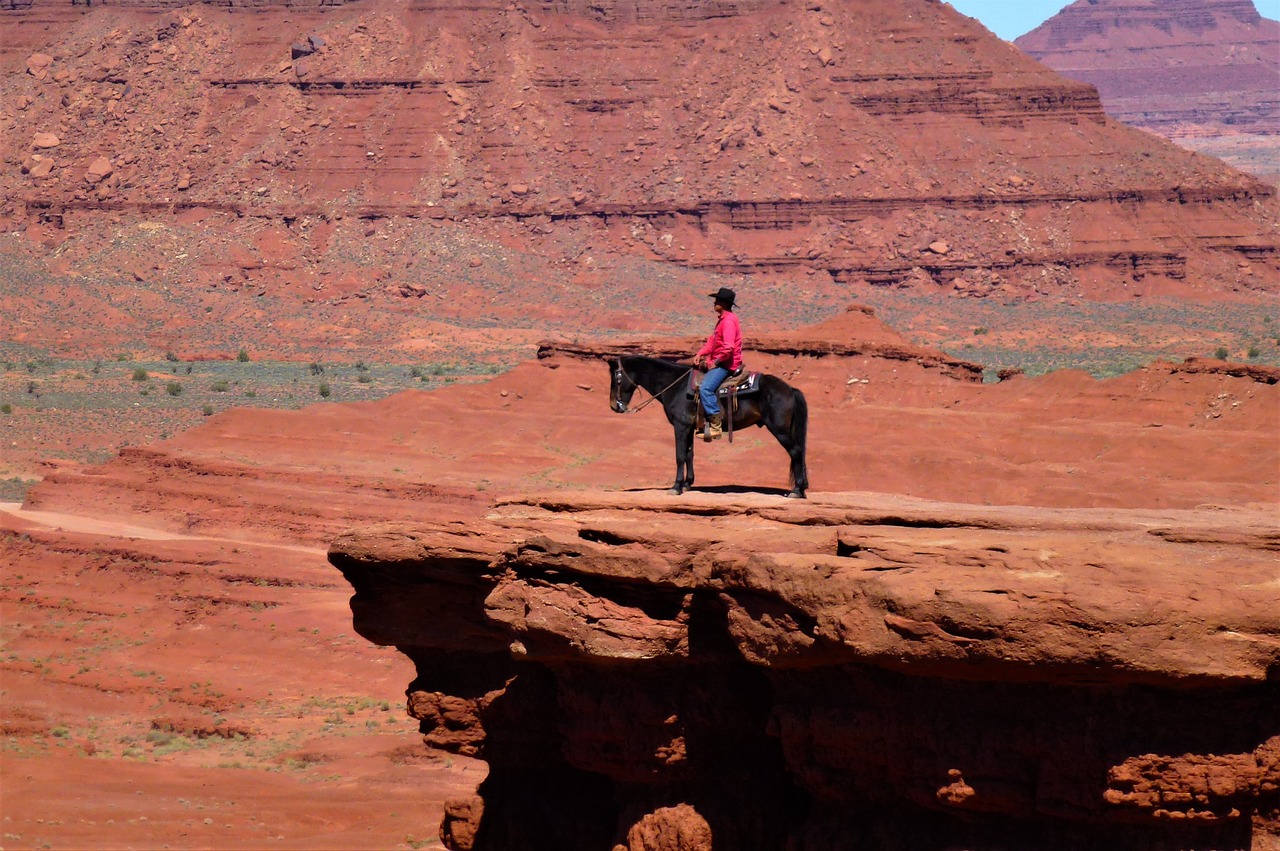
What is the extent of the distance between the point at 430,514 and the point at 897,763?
26040 mm

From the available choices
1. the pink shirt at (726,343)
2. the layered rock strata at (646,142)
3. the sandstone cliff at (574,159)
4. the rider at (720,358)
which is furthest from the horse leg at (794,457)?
the layered rock strata at (646,142)

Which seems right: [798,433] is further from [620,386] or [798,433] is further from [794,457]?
[620,386]

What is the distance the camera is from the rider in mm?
16453

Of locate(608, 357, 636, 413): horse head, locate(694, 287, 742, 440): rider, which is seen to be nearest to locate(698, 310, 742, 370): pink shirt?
locate(694, 287, 742, 440): rider

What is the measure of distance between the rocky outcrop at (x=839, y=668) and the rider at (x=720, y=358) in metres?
1.05

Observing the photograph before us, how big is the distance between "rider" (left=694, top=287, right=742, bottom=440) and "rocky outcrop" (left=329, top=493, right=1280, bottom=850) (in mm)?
1050

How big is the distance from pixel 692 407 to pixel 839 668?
4.68 meters

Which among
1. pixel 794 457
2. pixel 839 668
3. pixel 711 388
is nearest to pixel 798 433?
pixel 794 457

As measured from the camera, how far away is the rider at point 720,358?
16.5 metres

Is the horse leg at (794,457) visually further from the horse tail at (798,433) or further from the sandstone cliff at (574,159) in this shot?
the sandstone cliff at (574,159)

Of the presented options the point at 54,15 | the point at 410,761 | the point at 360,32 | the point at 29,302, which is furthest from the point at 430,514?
the point at 54,15

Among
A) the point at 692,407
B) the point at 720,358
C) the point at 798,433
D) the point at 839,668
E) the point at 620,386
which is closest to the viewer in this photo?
the point at 839,668

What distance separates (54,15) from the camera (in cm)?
12112

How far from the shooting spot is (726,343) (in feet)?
54.0
